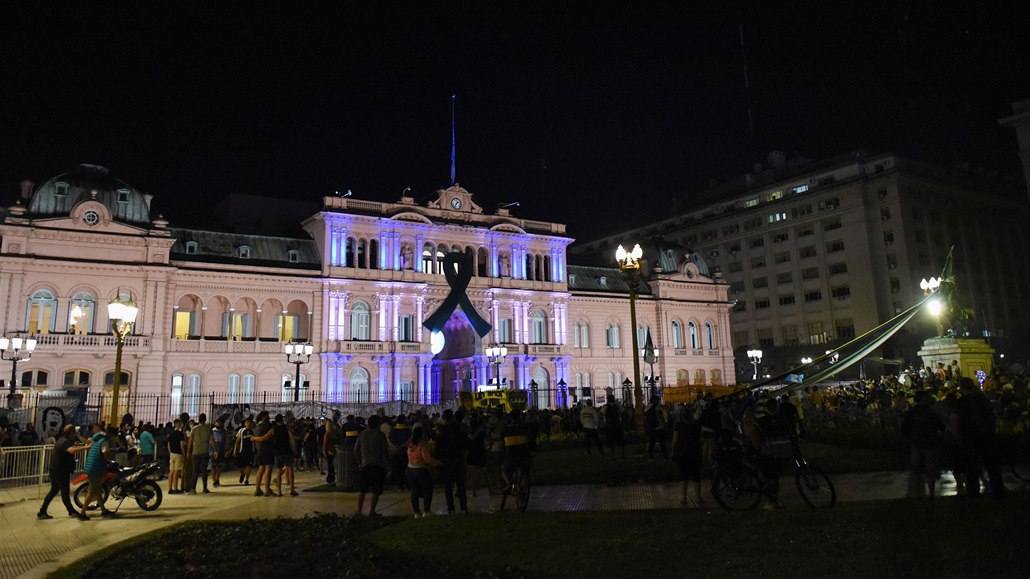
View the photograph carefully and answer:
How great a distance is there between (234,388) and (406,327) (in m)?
12.0

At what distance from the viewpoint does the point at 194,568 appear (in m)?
10.2

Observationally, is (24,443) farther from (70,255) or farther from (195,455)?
(70,255)

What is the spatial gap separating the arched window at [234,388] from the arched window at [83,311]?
27.0ft

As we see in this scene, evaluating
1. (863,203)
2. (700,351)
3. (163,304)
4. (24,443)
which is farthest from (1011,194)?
(24,443)

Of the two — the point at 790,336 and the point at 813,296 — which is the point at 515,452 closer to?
the point at 813,296

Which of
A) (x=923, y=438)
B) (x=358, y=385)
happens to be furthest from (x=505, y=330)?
(x=923, y=438)

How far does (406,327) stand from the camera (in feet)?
169

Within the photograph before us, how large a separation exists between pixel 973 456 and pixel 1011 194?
293 ft

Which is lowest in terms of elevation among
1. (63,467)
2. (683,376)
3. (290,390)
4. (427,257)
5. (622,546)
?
(622,546)

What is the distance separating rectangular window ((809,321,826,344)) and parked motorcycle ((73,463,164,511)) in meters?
72.0

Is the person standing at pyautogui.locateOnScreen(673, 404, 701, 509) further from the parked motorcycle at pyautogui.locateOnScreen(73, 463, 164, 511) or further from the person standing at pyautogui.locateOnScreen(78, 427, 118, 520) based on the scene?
the person standing at pyautogui.locateOnScreen(78, 427, 118, 520)

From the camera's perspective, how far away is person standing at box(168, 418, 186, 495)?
61.0 ft

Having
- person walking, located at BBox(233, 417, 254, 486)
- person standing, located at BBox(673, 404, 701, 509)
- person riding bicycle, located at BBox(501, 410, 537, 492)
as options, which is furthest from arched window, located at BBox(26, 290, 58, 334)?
person standing, located at BBox(673, 404, 701, 509)

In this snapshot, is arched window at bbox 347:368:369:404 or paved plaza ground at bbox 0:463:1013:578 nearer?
paved plaza ground at bbox 0:463:1013:578
